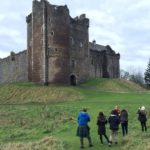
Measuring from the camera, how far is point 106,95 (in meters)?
67.2

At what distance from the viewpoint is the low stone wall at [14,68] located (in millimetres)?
93912

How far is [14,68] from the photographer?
9906cm

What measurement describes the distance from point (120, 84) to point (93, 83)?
527cm

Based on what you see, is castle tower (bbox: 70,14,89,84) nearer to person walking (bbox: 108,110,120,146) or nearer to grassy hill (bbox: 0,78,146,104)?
grassy hill (bbox: 0,78,146,104)

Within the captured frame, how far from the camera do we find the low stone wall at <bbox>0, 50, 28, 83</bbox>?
9391 cm

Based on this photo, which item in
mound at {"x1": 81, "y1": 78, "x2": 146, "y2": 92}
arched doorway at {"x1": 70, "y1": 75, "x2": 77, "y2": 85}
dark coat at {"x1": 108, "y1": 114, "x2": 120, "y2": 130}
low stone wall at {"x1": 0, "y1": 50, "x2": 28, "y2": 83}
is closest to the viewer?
dark coat at {"x1": 108, "y1": 114, "x2": 120, "y2": 130}

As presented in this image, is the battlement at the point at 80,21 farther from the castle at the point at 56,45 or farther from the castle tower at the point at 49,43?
the castle tower at the point at 49,43

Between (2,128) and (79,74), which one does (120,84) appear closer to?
(79,74)

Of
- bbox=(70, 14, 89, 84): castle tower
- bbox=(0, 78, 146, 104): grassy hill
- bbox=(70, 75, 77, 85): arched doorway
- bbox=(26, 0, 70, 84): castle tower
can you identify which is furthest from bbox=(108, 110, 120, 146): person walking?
bbox=(70, 75, 77, 85): arched doorway

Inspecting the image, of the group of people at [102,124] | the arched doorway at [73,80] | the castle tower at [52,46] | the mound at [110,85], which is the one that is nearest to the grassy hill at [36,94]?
the castle tower at [52,46]

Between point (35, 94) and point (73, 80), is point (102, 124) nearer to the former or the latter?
point (35, 94)

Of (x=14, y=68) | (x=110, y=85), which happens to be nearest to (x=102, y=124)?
(x=110, y=85)

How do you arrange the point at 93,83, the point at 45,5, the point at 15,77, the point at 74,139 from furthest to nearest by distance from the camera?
the point at 15,77, the point at 93,83, the point at 45,5, the point at 74,139

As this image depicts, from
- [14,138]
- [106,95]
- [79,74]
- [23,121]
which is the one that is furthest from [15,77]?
[14,138]
